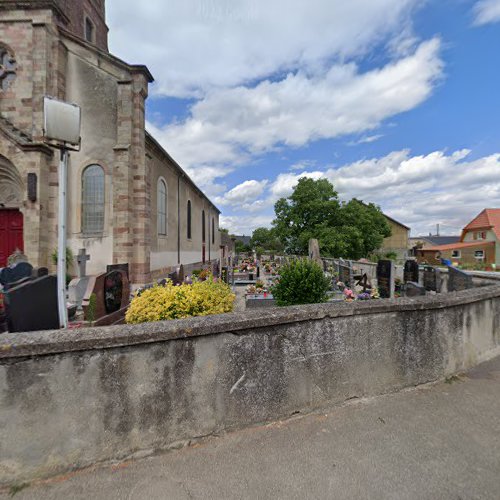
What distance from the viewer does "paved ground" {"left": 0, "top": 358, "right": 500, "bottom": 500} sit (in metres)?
1.77

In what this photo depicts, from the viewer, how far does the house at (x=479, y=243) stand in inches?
1437

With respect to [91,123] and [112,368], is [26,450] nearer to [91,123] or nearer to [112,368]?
[112,368]

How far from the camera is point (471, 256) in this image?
127ft

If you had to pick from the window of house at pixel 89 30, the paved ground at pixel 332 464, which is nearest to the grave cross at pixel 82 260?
the paved ground at pixel 332 464

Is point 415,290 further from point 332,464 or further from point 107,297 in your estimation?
point 107,297

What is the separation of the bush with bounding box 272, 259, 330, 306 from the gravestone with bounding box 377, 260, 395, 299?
100 inches

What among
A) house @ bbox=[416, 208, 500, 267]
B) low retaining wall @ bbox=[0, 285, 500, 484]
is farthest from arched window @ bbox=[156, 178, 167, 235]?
house @ bbox=[416, 208, 500, 267]

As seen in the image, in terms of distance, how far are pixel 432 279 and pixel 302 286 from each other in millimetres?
5538

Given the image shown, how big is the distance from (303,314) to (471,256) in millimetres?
47423

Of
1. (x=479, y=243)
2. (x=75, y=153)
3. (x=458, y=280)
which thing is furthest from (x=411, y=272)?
(x=479, y=243)

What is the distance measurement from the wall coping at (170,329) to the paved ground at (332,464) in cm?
A: 86

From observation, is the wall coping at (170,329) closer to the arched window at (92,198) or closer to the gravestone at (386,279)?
the gravestone at (386,279)

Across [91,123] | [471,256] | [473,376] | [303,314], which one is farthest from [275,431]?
[471,256]

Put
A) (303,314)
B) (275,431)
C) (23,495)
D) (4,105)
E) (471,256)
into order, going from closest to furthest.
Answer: (23,495) < (275,431) < (303,314) < (4,105) < (471,256)
